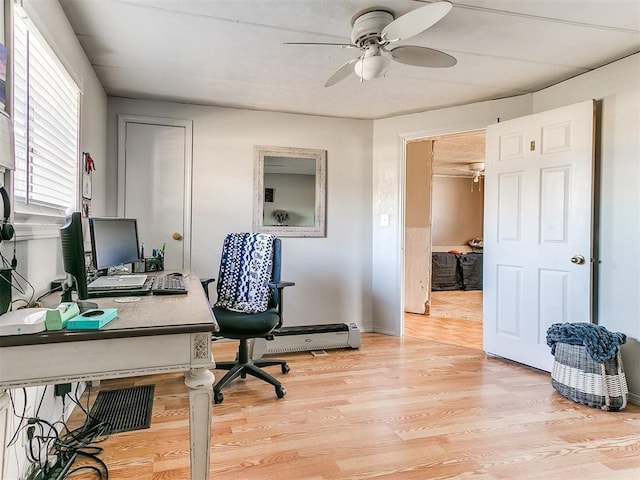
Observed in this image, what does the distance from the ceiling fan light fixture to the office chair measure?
4.08 feet

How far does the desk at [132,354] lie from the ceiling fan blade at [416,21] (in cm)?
145

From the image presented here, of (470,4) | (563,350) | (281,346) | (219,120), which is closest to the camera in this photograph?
(470,4)

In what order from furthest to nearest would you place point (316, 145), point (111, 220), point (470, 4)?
point (316, 145) → point (111, 220) → point (470, 4)

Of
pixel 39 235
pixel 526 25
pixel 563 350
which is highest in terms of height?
pixel 526 25

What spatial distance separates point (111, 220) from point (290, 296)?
187cm

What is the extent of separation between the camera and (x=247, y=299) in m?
2.66

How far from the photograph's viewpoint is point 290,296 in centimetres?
373

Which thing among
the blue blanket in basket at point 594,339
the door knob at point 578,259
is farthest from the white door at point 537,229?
the blue blanket in basket at point 594,339

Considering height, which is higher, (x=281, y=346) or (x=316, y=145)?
(x=316, y=145)

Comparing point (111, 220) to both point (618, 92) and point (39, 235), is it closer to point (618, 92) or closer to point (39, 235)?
point (39, 235)

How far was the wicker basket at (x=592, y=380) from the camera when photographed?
7.36 feet

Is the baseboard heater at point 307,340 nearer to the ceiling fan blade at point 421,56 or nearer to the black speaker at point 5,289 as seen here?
the black speaker at point 5,289

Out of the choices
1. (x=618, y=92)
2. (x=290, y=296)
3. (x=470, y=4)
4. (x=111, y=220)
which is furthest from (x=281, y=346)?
(x=618, y=92)

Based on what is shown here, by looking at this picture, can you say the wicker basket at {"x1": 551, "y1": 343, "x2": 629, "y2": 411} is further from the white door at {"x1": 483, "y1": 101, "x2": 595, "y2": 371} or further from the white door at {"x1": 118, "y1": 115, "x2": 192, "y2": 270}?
the white door at {"x1": 118, "y1": 115, "x2": 192, "y2": 270}
